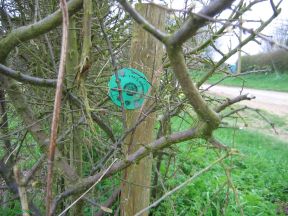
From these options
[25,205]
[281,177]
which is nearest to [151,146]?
[25,205]

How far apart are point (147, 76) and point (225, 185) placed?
125 cm

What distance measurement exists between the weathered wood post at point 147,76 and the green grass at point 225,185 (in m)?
0.36

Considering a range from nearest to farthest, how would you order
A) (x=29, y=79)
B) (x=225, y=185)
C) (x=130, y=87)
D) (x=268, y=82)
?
(x=130, y=87), (x=29, y=79), (x=225, y=185), (x=268, y=82)

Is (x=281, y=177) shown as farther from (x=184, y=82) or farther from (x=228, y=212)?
(x=184, y=82)

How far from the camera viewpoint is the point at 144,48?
1.91 metres

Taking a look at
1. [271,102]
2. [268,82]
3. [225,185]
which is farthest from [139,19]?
[268,82]

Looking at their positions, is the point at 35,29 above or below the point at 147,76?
above

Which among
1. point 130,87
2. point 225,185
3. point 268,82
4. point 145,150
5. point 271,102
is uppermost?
point 268,82

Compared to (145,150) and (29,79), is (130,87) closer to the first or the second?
(145,150)

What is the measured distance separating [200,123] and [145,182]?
2.82 ft

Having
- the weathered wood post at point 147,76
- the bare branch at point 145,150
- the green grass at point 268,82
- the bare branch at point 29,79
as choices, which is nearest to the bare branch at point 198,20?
the bare branch at point 145,150

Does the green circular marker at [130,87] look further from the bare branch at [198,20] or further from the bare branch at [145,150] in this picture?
the bare branch at [198,20]

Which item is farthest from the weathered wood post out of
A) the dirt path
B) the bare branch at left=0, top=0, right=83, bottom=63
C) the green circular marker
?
the dirt path

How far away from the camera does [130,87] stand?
1.66 m
